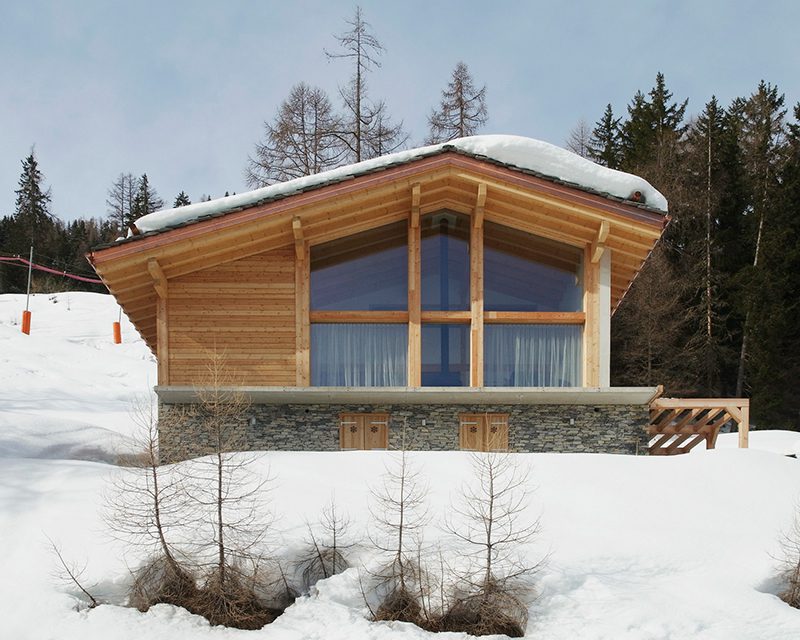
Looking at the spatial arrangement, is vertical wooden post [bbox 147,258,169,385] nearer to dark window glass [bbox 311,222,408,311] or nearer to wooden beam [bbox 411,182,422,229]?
dark window glass [bbox 311,222,408,311]

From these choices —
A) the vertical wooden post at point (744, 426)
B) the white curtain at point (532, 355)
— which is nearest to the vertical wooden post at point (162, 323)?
the white curtain at point (532, 355)

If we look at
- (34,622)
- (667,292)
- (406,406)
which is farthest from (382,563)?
(667,292)

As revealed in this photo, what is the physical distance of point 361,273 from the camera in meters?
12.8

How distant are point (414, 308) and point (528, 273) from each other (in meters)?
2.38

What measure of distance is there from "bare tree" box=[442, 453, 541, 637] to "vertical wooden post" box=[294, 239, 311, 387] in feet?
15.2

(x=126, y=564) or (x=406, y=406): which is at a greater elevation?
(x=406, y=406)

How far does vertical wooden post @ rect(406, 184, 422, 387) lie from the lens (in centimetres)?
1234

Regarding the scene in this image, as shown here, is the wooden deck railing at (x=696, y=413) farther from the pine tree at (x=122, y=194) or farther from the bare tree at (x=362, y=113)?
the pine tree at (x=122, y=194)

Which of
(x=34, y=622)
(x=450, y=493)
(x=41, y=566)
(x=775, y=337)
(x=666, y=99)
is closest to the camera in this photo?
(x=34, y=622)

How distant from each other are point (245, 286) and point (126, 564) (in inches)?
238

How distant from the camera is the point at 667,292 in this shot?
24.6 meters

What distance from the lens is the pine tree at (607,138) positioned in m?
33.3

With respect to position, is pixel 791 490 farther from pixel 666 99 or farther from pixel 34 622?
pixel 666 99

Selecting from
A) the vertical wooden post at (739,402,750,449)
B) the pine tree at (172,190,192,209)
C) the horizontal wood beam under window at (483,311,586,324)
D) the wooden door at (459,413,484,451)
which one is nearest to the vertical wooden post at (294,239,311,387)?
the wooden door at (459,413,484,451)
